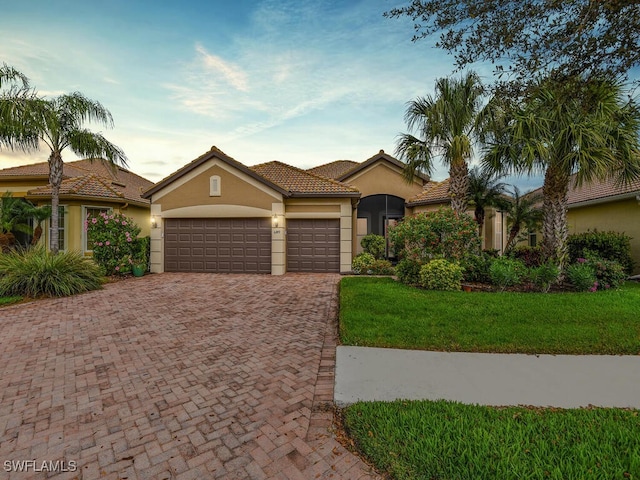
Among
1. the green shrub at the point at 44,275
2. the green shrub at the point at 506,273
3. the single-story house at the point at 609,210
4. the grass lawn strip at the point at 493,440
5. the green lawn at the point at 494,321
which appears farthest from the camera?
the single-story house at the point at 609,210

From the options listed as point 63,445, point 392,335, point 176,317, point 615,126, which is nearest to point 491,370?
point 392,335

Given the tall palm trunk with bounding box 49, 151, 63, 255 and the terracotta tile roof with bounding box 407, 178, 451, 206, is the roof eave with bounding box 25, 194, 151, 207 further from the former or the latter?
the terracotta tile roof with bounding box 407, 178, 451, 206

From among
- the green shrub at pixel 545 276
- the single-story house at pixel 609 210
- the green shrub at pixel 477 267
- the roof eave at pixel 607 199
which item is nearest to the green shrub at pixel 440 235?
the green shrub at pixel 477 267

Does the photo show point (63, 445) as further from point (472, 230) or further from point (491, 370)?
point (472, 230)

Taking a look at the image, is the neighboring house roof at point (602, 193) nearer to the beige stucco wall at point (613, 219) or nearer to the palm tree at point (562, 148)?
the beige stucco wall at point (613, 219)

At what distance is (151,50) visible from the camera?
994cm

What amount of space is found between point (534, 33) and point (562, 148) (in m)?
5.27

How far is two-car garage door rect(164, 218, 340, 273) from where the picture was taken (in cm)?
1334

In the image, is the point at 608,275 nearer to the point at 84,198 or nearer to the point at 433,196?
the point at 433,196

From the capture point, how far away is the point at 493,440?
259 centimetres

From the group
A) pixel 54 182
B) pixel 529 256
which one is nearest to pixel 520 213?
pixel 529 256

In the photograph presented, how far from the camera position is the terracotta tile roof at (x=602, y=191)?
36.6 ft

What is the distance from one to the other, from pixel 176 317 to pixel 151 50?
914 cm

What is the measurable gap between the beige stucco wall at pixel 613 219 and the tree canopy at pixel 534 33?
8386 millimetres
